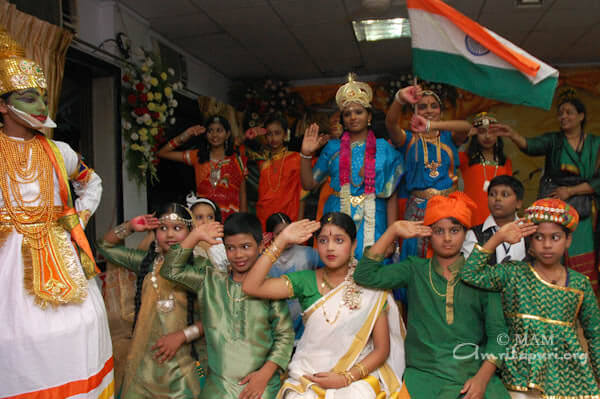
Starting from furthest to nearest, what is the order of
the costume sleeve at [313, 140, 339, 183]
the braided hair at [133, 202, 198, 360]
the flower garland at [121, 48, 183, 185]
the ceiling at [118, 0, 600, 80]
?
the ceiling at [118, 0, 600, 80]
the flower garland at [121, 48, 183, 185]
the costume sleeve at [313, 140, 339, 183]
the braided hair at [133, 202, 198, 360]

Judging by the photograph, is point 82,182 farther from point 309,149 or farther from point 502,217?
point 502,217

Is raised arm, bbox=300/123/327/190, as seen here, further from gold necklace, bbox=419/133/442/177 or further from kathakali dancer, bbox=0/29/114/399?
kathakali dancer, bbox=0/29/114/399

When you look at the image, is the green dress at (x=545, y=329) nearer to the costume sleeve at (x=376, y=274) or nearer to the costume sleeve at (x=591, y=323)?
the costume sleeve at (x=591, y=323)

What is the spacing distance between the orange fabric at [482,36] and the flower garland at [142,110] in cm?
282

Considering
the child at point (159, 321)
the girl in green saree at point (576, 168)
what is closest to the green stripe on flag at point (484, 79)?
the girl in green saree at point (576, 168)

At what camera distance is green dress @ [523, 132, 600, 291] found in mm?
3680

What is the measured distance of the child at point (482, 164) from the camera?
11.8 feet

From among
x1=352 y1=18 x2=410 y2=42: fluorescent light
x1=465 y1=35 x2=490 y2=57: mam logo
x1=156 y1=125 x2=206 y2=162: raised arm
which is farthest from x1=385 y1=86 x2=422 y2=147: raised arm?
x1=352 y1=18 x2=410 y2=42: fluorescent light

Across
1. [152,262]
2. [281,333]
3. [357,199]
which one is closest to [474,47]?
[357,199]

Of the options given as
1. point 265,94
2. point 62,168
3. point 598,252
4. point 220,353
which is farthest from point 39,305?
point 265,94

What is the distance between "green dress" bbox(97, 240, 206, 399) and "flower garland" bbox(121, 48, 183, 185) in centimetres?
208

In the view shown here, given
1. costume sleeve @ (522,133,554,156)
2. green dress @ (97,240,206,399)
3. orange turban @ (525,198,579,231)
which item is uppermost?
costume sleeve @ (522,133,554,156)

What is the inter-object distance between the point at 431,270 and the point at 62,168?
1.83m

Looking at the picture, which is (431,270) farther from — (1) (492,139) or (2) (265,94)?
(2) (265,94)
